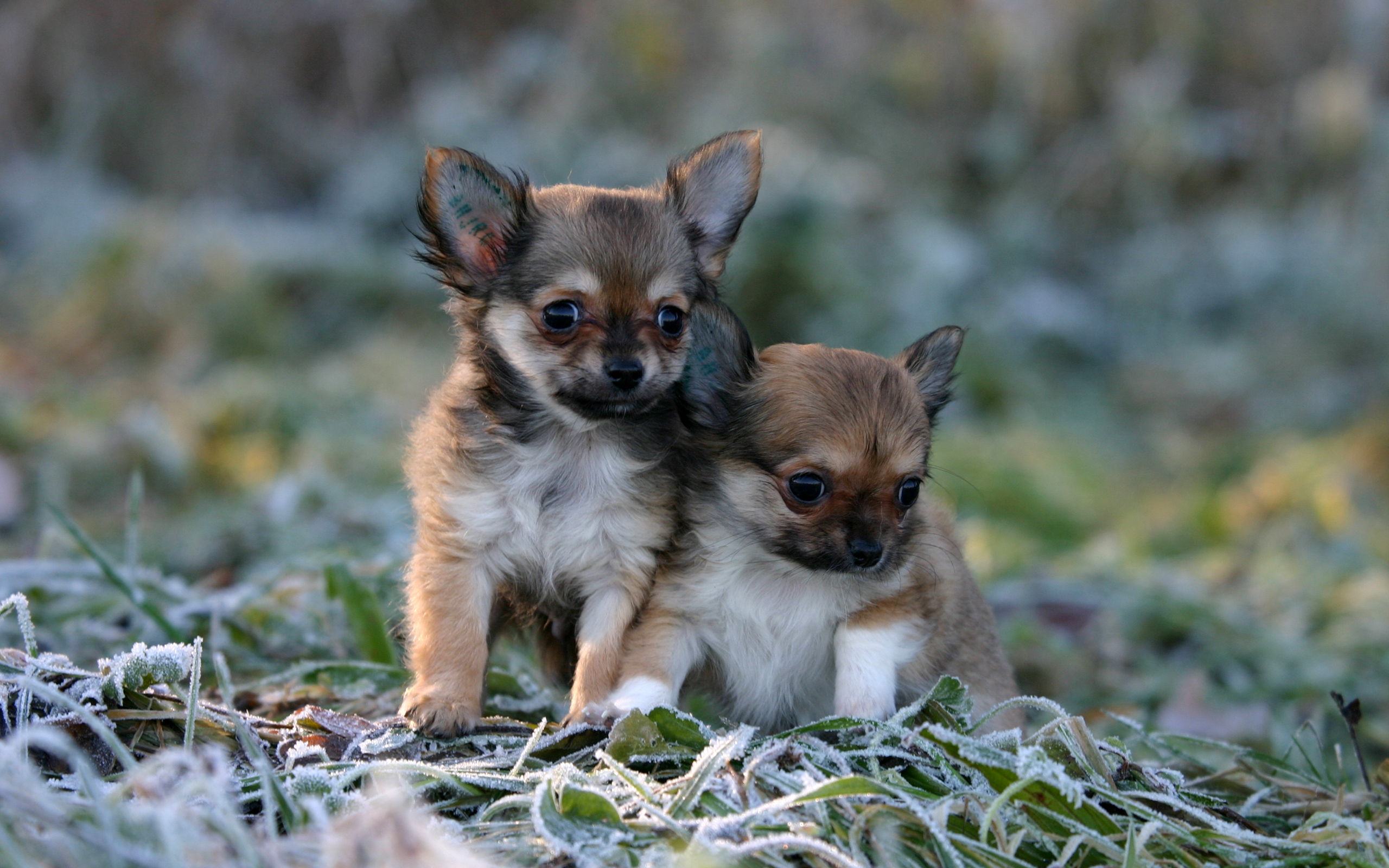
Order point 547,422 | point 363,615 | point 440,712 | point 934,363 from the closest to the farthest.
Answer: point 440,712
point 547,422
point 934,363
point 363,615

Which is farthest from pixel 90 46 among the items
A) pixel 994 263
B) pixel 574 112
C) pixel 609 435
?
pixel 609 435

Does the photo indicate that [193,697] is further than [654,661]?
No

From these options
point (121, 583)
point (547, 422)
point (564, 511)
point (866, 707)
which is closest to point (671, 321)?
point (547, 422)

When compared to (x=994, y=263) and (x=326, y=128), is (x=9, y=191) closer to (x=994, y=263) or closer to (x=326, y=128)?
(x=326, y=128)

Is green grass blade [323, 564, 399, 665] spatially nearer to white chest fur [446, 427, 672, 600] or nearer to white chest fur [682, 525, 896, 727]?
white chest fur [446, 427, 672, 600]

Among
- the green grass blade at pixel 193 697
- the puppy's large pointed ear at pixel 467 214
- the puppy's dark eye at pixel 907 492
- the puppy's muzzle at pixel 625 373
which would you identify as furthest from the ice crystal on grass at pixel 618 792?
the puppy's large pointed ear at pixel 467 214

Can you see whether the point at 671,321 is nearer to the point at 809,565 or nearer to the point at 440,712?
the point at 809,565

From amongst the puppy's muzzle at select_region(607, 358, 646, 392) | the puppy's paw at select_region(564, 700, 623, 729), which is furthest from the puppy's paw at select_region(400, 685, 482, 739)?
the puppy's muzzle at select_region(607, 358, 646, 392)
